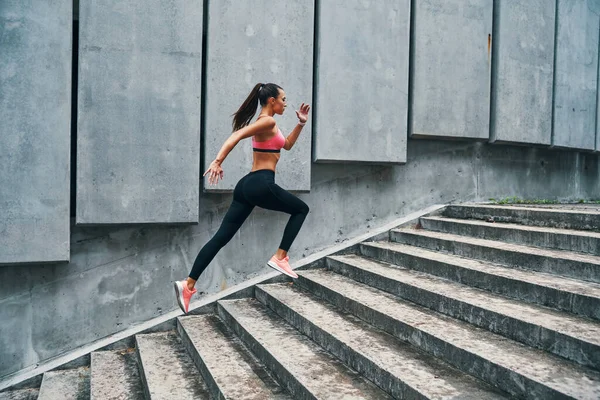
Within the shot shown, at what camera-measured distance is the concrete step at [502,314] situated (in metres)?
2.78

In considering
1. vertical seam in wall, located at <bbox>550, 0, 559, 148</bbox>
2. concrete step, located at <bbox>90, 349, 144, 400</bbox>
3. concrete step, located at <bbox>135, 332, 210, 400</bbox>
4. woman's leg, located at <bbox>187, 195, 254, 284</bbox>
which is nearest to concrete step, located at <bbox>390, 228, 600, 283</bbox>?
woman's leg, located at <bbox>187, 195, 254, 284</bbox>

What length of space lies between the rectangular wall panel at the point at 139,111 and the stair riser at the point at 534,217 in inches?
130

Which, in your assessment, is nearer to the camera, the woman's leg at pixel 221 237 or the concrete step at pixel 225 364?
the concrete step at pixel 225 364

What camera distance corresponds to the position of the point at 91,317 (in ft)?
18.9

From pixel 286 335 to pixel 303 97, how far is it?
3.16m

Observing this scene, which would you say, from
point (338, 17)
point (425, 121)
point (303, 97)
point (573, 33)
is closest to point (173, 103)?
point (303, 97)

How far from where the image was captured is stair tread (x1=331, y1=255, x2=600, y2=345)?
2916mm

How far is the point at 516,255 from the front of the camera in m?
4.36

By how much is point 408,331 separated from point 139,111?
3.73 metres

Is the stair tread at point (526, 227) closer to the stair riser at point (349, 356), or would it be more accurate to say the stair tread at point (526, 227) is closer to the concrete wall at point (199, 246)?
the concrete wall at point (199, 246)

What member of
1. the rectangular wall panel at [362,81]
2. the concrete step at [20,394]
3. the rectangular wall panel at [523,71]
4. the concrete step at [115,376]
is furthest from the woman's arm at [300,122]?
the rectangular wall panel at [523,71]

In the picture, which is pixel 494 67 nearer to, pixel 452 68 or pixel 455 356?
pixel 452 68

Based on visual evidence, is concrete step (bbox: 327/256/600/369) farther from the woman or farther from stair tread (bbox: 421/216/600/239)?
the woman

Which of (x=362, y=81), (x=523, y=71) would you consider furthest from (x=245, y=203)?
(x=523, y=71)
